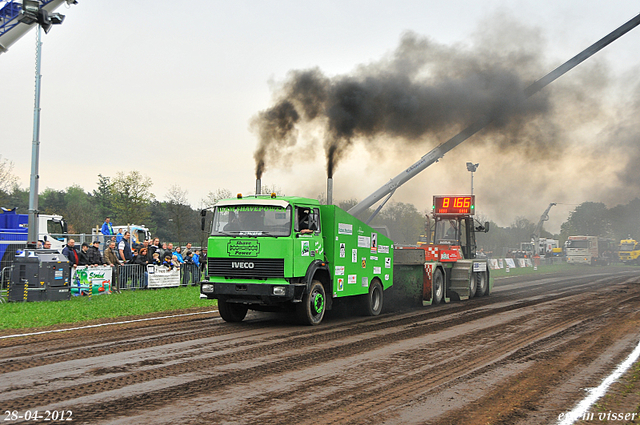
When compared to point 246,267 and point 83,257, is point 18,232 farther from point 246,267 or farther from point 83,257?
point 246,267

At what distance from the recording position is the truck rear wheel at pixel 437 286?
1705 centimetres

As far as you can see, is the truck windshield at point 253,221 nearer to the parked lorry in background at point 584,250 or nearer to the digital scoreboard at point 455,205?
the digital scoreboard at point 455,205

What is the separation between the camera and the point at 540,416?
5.37 m

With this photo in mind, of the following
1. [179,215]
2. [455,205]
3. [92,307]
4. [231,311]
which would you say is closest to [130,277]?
[92,307]

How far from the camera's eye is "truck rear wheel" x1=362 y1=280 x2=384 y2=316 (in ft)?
44.8

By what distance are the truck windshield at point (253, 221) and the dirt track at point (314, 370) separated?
197 centimetres

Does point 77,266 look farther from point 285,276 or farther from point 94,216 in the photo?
point 94,216

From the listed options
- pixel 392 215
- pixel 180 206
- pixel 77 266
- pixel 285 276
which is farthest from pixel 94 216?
pixel 285 276

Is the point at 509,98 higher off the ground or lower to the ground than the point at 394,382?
higher

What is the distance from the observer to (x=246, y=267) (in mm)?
11016

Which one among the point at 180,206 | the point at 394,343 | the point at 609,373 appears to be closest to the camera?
the point at 609,373

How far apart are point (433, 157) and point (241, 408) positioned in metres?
20.0

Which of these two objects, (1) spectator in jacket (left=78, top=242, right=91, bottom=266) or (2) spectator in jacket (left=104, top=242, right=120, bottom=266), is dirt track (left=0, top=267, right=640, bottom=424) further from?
(2) spectator in jacket (left=104, top=242, right=120, bottom=266)

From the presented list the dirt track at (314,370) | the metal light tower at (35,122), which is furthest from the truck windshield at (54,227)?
the dirt track at (314,370)
